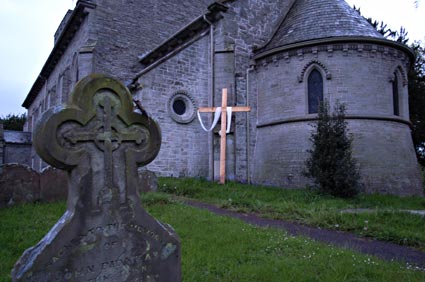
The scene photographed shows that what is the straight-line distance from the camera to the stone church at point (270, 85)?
1448 centimetres

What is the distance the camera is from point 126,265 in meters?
3.20

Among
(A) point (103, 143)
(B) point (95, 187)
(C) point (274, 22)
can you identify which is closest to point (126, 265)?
(B) point (95, 187)

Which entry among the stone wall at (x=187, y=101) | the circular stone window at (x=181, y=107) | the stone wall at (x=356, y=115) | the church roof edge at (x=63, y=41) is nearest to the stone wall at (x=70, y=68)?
the church roof edge at (x=63, y=41)

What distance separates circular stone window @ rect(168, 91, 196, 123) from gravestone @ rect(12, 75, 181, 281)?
1187 cm

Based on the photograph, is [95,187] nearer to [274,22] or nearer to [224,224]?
[224,224]

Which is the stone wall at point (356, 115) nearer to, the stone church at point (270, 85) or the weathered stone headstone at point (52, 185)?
the stone church at point (270, 85)

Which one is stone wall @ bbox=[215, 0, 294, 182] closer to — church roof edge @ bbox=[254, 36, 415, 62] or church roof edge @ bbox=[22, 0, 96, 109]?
church roof edge @ bbox=[254, 36, 415, 62]

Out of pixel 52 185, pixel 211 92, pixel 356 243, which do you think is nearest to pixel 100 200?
pixel 356 243

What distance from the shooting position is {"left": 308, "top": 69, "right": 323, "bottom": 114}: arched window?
14992mm

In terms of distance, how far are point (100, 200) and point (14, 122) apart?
57.2 meters

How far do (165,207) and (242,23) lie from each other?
37.7ft

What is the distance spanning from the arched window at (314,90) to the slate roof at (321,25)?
1.52m

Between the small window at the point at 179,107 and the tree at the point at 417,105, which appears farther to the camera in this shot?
the tree at the point at 417,105

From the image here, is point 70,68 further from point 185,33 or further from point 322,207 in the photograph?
point 322,207
